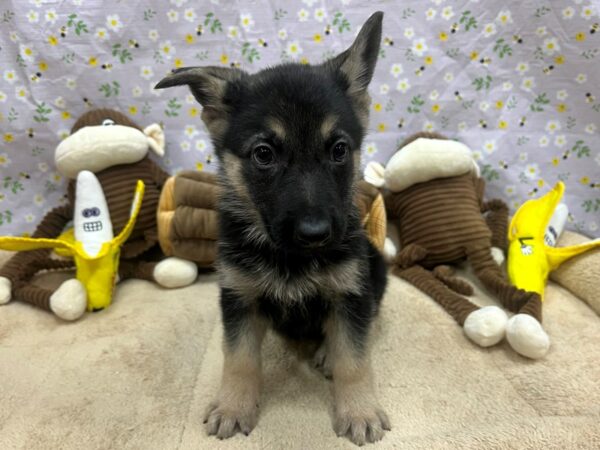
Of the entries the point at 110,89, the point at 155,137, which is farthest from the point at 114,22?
the point at 155,137

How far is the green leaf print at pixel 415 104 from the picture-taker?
11.1 feet

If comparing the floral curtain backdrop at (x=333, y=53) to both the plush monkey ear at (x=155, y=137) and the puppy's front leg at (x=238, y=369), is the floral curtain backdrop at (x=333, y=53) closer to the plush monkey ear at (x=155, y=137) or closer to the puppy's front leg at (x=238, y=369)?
the plush monkey ear at (x=155, y=137)

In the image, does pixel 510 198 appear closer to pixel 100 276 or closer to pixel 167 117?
pixel 167 117

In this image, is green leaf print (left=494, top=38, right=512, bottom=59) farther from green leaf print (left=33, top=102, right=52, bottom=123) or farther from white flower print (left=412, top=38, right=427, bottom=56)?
green leaf print (left=33, top=102, right=52, bottom=123)

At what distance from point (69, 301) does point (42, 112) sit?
153 centimetres

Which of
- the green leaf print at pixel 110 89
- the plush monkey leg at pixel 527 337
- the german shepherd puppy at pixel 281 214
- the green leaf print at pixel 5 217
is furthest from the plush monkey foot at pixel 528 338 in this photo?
the green leaf print at pixel 5 217

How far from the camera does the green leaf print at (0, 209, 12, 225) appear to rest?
3.40 m

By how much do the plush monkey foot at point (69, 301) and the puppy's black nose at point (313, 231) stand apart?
1.85m

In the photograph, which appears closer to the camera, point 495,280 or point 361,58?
point 361,58

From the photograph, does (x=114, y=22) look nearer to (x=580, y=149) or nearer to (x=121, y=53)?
(x=121, y=53)

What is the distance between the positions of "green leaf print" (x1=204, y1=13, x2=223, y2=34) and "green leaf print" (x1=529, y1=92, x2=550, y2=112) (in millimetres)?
2471

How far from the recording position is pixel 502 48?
10.5 feet

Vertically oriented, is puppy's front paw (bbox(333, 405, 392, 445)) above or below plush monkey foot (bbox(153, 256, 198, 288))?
above

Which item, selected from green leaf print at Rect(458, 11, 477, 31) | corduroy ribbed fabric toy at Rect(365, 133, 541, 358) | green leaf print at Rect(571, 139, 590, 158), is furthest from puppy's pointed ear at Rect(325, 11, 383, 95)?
green leaf print at Rect(571, 139, 590, 158)
